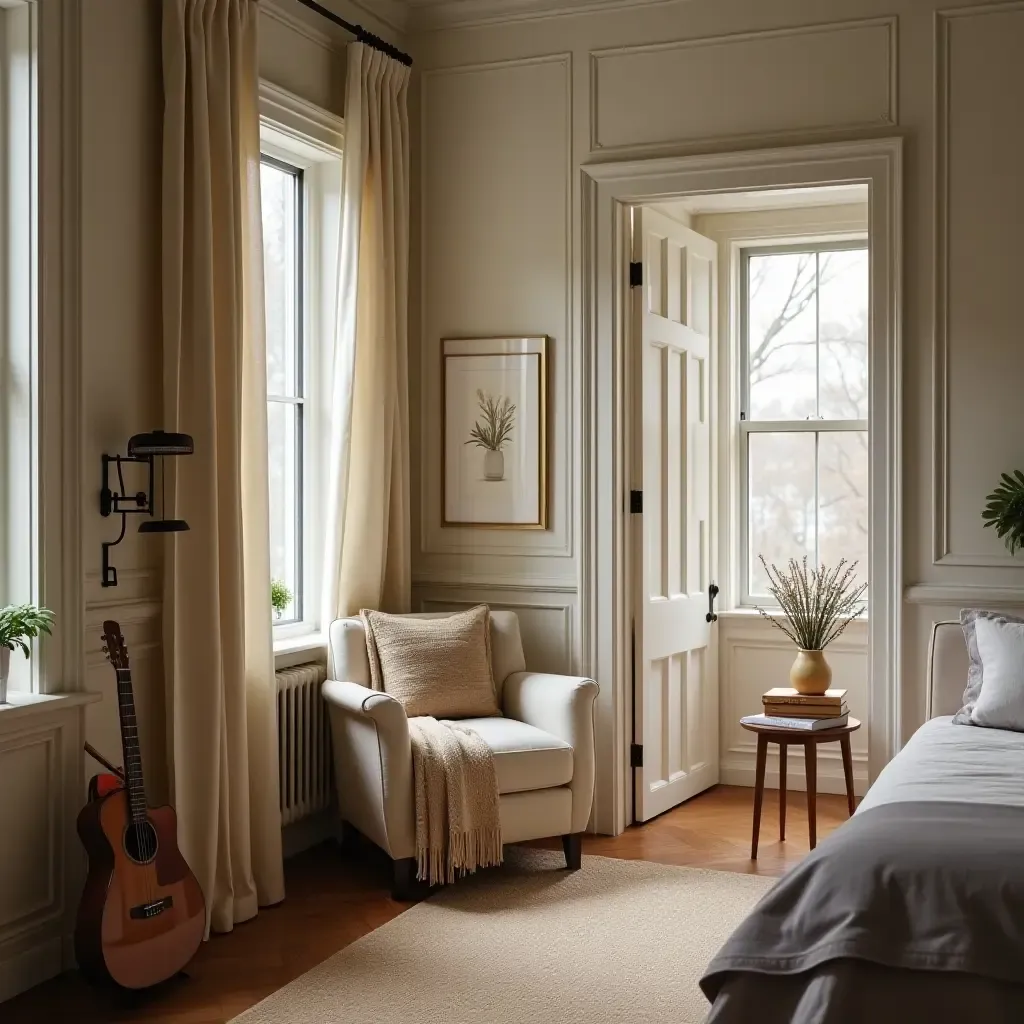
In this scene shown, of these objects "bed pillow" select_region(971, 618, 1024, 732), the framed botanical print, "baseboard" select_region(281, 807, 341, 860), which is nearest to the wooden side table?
"bed pillow" select_region(971, 618, 1024, 732)

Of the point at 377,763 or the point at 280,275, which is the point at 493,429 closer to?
the point at 280,275

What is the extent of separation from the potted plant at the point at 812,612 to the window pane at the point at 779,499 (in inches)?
2.2

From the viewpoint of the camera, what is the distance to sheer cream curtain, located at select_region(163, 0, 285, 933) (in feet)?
12.0

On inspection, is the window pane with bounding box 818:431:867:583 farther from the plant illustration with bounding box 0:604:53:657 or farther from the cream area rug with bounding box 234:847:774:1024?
the plant illustration with bounding box 0:604:53:657

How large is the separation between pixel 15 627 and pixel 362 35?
105 inches

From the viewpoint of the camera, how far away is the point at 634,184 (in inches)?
188

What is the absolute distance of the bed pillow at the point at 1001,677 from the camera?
3.72 metres

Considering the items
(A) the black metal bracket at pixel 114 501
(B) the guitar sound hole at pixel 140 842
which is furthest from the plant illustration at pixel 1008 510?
(B) the guitar sound hole at pixel 140 842

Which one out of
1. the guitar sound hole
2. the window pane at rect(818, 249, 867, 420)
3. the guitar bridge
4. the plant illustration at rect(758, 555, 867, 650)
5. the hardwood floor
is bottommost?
the hardwood floor

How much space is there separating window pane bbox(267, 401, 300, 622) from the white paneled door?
1.32 meters

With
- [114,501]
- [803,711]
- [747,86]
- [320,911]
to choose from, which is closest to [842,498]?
[803,711]

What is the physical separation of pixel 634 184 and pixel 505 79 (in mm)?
701

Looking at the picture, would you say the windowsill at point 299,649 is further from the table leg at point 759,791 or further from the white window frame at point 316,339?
the table leg at point 759,791

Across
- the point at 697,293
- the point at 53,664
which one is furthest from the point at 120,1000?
the point at 697,293
